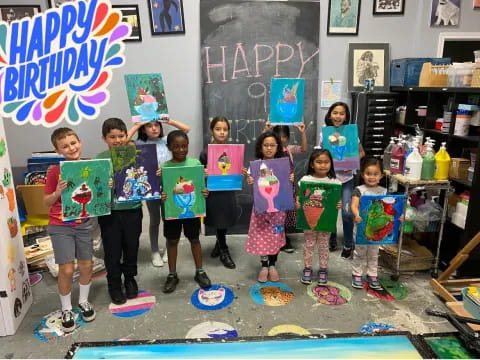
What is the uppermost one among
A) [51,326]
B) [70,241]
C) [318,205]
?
[318,205]

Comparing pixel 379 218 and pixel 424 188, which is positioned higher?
pixel 424 188

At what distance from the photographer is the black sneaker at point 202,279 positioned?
9.51 feet

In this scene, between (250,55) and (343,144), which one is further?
(250,55)

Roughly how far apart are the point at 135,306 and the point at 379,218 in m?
1.89

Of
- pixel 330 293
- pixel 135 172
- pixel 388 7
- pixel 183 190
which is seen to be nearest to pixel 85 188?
pixel 135 172

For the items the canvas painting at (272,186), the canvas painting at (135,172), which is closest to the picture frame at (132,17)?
the canvas painting at (135,172)

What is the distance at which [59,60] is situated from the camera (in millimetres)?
1575

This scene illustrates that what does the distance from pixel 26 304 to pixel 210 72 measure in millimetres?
2643

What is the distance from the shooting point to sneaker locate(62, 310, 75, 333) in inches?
95.0

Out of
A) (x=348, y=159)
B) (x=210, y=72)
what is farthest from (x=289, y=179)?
(x=210, y=72)

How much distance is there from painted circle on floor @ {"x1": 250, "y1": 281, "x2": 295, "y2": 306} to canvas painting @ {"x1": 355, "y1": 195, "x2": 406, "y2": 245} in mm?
659

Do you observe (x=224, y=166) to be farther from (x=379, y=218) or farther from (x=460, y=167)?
(x=460, y=167)

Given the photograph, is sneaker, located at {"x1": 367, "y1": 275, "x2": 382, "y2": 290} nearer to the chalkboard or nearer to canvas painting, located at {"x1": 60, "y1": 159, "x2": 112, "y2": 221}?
the chalkboard

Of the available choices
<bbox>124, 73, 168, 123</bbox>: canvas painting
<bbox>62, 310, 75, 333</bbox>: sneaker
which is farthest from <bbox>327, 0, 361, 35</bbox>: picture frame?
<bbox>62, 310, 75, 333</bbox>: sneaker
